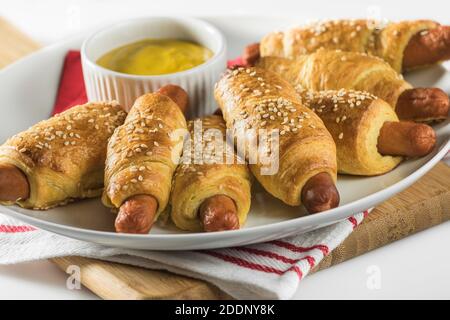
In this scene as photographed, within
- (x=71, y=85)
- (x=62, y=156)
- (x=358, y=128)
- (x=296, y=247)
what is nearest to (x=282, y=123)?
(x=358, y=128)

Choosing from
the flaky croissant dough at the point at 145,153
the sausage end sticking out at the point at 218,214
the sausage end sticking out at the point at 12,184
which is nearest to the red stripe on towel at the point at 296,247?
the sausage end sticking out at the point at 218,214

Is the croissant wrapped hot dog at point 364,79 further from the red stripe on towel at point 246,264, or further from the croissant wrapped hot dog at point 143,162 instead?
the red stripe on towel at point 246,264

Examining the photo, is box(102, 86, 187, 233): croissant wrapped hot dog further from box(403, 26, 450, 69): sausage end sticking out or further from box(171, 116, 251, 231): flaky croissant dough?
box(403, 26, 450, 69): sausage end sticking out

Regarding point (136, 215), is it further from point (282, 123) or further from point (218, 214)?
point (282, 123)

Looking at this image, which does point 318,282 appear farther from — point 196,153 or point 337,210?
point 196,153

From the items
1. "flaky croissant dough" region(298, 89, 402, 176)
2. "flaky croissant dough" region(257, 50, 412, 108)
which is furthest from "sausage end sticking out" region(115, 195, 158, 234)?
"flaky croissant dough" region(257, 50, 412, 108)

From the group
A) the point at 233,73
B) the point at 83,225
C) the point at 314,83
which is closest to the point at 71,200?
the point at 83,225
